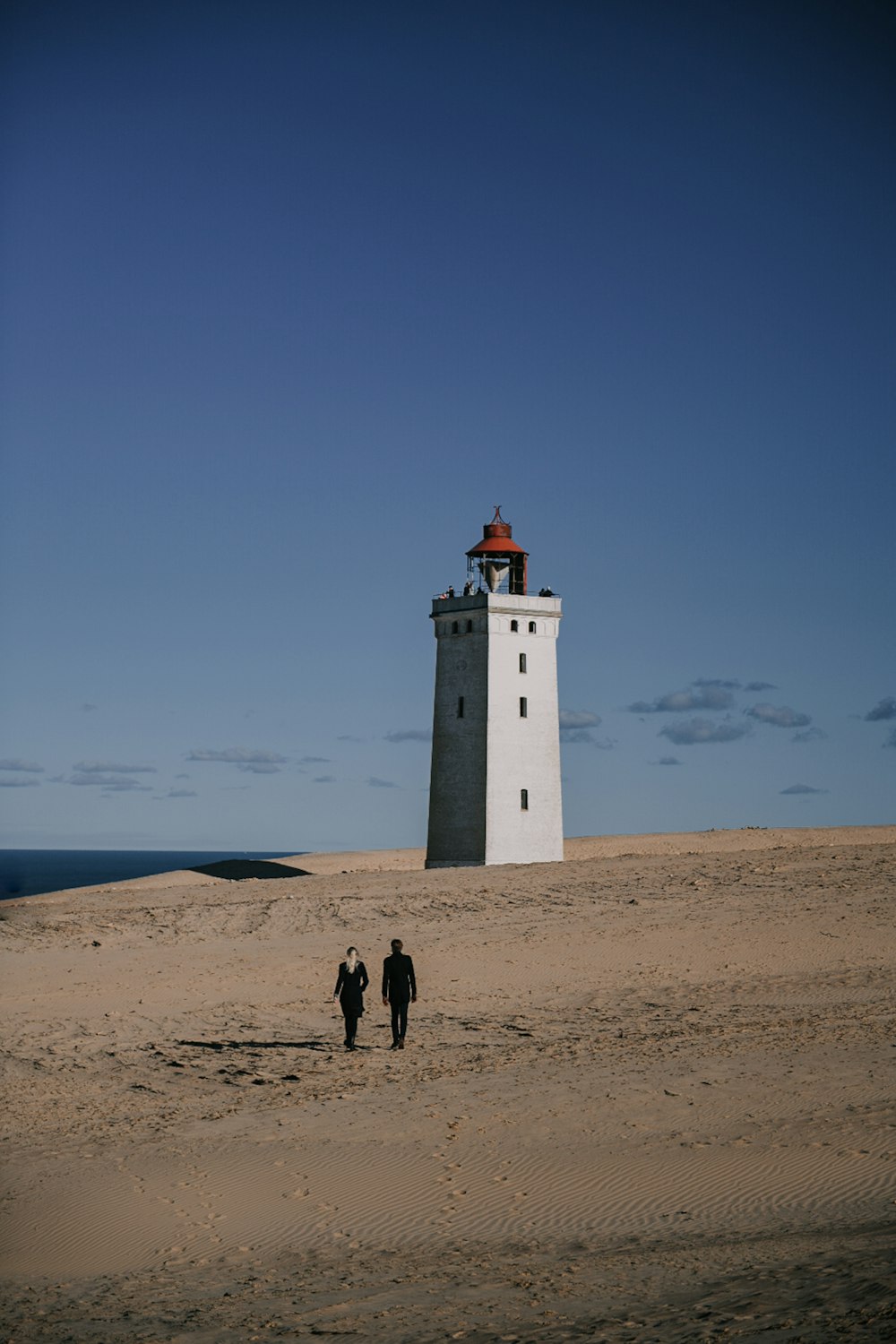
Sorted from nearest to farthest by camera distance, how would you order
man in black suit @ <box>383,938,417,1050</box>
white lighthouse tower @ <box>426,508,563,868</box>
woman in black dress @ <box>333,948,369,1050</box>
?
man in black suit @ <box>383,938,417,1050</box>
woman in black dress @ <box>333,948,369,1050</box>
white lighthouse tower @ <box>426,508,563,868</box>

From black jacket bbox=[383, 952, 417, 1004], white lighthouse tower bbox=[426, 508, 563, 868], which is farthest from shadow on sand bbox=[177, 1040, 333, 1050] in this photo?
white lighthouse tower bbox=[426, 508, 563, 868]

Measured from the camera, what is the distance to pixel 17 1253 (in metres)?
12.1

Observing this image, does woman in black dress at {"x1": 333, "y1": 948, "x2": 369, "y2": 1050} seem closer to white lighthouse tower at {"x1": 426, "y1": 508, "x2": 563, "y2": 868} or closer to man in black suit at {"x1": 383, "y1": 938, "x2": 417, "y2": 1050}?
man in black suit at {"x1": 383, "y1": 938, "x2": 417, "y2": 1050}

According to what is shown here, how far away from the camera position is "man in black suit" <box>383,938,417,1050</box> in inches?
773

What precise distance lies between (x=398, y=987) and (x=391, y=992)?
0.15 m

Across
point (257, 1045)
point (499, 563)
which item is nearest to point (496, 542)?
point (499, 563)

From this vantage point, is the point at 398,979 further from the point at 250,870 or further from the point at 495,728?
the point at 250,870

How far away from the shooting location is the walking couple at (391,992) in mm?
19672

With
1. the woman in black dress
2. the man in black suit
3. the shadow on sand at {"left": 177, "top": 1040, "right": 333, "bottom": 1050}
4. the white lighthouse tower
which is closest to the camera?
the man in black suit

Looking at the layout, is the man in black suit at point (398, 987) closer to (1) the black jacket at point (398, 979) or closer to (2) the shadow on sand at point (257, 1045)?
(1) the black jacket at point (398, 979)

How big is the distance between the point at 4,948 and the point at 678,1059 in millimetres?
16484

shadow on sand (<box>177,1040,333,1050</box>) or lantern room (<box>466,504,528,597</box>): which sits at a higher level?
lantern room (<box>466,504,528,597</box>)

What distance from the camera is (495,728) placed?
4247cm

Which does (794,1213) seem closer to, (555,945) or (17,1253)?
(17,1253)
